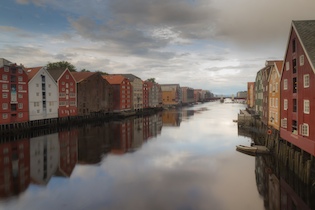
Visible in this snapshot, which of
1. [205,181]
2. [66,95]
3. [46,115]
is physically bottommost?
[205,181]

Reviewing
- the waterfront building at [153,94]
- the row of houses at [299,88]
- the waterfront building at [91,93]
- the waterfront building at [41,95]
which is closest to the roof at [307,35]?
the row of houses at [299,88]

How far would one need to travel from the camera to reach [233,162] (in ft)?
94.9

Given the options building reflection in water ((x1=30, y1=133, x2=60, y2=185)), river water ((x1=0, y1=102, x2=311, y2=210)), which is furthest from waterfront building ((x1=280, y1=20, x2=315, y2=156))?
building reflection in water ((x1=30, y1=133, x2=60, y2=185))

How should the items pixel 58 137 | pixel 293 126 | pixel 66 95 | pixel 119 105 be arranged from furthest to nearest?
pixel 119 105 → pixel 66 95 → pixel 58 137 → pixel 293 126

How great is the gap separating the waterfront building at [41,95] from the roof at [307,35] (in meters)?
52.2

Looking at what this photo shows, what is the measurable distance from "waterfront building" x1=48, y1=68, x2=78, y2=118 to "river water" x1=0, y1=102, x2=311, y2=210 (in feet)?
82.8

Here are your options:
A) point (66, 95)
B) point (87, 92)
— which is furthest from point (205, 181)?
point (87, 92)

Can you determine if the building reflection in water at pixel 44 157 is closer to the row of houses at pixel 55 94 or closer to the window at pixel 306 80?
the row of houses at pixel 55 94

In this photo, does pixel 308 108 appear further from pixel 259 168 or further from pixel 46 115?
pixel 46 115

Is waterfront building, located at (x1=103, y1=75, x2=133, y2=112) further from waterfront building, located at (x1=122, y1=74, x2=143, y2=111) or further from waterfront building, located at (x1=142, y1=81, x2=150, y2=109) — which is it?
waterfront building, located at (x1=142, y1=81, x2=150, y2=109)

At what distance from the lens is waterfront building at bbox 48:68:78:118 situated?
6272 centimetres

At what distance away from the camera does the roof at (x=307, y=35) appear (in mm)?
20950

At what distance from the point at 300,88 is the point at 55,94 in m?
55.3

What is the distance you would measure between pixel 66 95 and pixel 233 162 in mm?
50270
